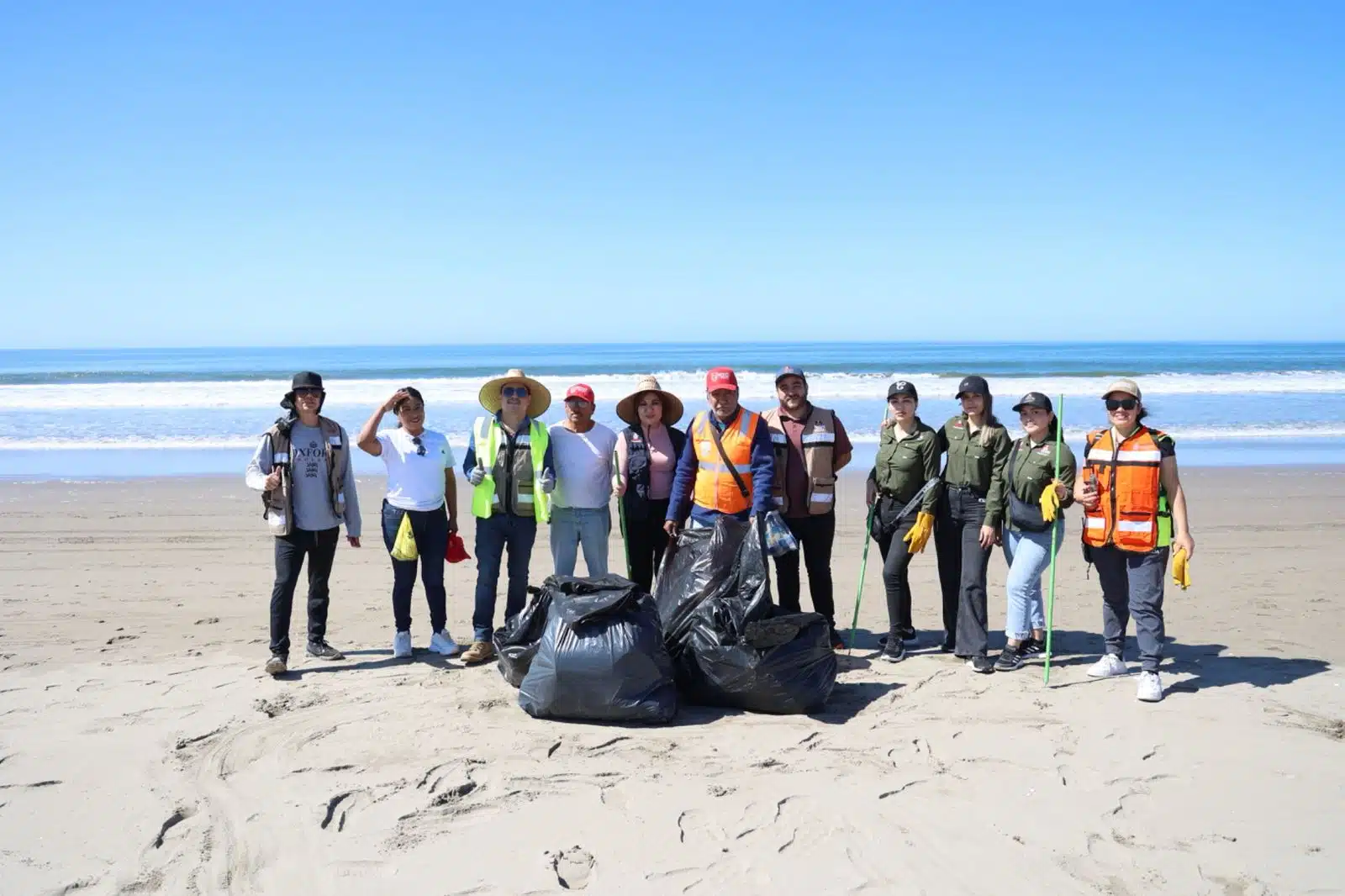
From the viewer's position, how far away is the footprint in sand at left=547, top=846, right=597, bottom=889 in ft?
9.08

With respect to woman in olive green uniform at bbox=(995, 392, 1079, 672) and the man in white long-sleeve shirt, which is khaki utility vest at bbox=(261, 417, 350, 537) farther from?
woman in olive green uniform at bbox=(995, 392, 1079, 672)

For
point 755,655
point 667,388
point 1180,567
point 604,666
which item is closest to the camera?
point 604,666

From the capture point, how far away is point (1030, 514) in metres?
4.60

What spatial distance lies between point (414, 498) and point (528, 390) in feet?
2.81

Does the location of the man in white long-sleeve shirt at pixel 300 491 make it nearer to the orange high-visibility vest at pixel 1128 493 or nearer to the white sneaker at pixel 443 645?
the white sneaker at pixel 443 645

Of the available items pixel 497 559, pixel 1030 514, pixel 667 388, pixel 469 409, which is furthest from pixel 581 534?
pixel 667 388

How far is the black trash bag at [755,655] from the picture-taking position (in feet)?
13.2

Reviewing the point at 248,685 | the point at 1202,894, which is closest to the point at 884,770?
the point at 1202,894

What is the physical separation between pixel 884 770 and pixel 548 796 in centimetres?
130

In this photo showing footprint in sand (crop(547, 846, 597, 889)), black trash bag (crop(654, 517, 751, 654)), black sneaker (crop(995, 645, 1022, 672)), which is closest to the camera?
footprint in sand (crop(547, 846, 597, 889))

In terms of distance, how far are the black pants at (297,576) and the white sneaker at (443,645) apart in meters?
0.60

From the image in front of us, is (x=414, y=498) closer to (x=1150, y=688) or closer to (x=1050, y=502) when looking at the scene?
(x=1050, y=502)

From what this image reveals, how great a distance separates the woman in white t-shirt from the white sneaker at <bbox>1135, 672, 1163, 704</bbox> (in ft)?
11.6

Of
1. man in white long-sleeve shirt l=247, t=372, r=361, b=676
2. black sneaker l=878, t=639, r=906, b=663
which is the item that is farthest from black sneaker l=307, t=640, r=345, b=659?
black sneaker l=878, t=639, r=906, b=663
